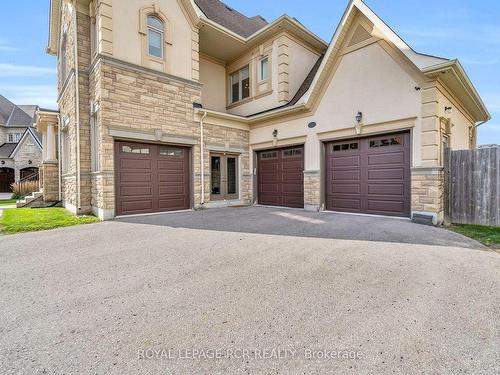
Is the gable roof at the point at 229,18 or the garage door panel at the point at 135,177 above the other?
the gable roof at the point at 229,18

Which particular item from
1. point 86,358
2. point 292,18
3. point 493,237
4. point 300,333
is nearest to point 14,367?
point 86,358

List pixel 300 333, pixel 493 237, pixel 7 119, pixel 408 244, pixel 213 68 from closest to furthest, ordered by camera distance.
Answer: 1. pixel 300 333
2. pixel 408 244
3. pixel 493 237
4. pixel 213 68
5. pixel 7 119

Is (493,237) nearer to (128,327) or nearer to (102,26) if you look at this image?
(128,327)

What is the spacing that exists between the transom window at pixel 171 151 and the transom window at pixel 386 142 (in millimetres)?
7172

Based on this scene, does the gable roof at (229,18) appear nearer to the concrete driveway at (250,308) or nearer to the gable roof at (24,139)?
the concrete driveway at (250,308)

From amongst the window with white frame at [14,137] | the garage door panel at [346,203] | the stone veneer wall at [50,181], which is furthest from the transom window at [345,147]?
the window with white frame at [14,137]

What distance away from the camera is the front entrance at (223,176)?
1112cm

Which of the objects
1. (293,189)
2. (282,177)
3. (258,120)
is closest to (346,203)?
(293,189)

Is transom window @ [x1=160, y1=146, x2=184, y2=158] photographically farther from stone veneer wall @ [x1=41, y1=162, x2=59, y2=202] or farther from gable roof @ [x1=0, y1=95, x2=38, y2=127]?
gable roof @ [x1=0, y1=95, x2=38, y2=127]

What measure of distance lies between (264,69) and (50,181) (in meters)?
11.9

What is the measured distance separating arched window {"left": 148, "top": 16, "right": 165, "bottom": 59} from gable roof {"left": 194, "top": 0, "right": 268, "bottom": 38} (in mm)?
3238

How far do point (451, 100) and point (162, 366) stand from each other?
11.0 metres

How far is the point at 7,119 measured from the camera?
29.2 metres

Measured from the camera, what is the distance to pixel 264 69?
1230 cm
